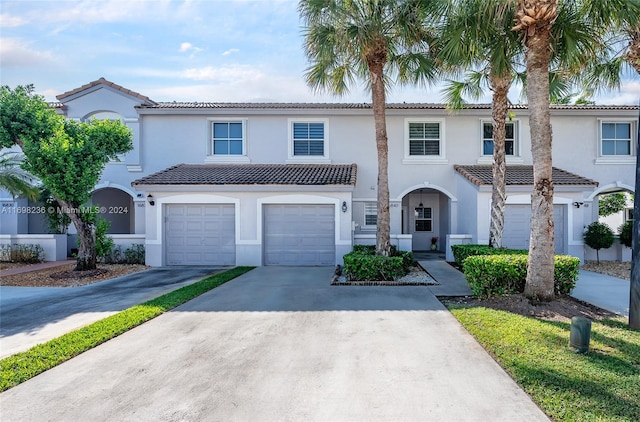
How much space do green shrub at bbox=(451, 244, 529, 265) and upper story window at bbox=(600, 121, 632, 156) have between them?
9.77 meters

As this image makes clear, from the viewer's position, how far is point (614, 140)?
663 inches

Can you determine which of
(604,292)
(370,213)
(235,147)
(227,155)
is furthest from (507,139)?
(227,155)

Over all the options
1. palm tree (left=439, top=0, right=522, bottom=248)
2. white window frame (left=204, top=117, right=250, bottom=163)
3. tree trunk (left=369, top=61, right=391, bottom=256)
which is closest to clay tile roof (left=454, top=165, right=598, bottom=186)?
palm tree (left=439, top=0, right=522, bottom=248)

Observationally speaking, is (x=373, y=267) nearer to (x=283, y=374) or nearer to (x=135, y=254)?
(x=283, y=374)

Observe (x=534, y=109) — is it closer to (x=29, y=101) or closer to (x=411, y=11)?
(x=411, y=11)

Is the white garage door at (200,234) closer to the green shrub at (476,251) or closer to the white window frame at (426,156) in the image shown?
the white window frame at (426,156)

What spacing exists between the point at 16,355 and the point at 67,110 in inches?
605

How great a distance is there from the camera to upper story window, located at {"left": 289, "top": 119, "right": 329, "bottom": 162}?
668 inches

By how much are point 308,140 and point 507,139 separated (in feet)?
31.8

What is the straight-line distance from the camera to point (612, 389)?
165 inches

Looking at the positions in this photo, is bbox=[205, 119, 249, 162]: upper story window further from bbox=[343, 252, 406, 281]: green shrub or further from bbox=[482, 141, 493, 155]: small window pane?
bbox=[482, 141, 493, 155]: small window pane

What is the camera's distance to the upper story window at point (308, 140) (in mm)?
16969

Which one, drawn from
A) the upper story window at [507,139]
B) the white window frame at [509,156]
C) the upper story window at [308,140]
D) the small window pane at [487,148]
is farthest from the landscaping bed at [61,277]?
the upper story window at [507,139]

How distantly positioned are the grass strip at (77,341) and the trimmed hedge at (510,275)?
742 centimetres
